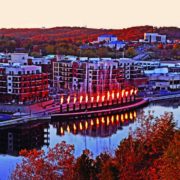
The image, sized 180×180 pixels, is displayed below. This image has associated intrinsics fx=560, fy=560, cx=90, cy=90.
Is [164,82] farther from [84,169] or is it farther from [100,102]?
[84,169]

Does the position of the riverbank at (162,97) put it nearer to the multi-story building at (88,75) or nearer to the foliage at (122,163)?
the multi-story building at (88,75)

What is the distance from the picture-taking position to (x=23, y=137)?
24.6ft

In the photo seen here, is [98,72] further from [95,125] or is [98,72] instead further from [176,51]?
[176,51]

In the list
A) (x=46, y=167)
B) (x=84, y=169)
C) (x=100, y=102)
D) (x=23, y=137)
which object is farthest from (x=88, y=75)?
(x=46, y=167)

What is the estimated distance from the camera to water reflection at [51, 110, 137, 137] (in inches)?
309

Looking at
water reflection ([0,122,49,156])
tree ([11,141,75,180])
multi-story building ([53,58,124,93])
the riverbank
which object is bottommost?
the riverbank

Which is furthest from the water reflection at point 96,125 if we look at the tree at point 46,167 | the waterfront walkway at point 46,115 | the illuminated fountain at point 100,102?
the tree at point 46,167

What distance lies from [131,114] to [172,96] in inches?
102

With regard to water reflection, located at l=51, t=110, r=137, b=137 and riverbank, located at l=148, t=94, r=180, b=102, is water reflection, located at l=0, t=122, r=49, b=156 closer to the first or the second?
water reflection, located at l=51, t=110, r=137, b=137

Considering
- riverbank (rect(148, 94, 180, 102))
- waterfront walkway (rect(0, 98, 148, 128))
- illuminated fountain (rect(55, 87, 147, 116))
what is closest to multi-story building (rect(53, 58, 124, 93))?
illuminated fountain (rect(55, 87, 147, 116))

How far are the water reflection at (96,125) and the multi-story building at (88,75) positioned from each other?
2019 millimetres

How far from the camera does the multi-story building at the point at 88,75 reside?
11875mm

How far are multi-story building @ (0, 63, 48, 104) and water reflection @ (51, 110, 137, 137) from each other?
1.35 metres

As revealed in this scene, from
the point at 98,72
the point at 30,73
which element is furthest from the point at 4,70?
the point at 98,72
